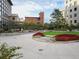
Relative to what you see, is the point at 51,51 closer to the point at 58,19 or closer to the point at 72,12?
the point at 58,19

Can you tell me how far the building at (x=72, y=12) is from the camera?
6788 cm

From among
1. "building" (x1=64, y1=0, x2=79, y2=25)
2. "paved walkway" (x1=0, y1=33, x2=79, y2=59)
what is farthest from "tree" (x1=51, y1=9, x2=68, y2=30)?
"paved walkway" (x1=0, y1=33, x2=79, y2=59)

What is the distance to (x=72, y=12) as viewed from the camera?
6975 cm

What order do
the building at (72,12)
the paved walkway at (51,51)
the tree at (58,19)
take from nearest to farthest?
the paved walkway at (51,51) → the tree at (58,19) → the building at (72,12)

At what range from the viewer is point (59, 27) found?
194 feet

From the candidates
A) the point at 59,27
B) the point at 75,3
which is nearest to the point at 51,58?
the point at 59,27

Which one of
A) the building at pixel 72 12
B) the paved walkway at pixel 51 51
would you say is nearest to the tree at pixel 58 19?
the building at pixel 72 12

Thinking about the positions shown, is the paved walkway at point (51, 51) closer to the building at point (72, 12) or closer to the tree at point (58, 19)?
the tree at point (58, 19)

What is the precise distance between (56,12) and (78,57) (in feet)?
166

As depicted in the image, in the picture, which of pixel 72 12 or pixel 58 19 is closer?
pixel 58 19

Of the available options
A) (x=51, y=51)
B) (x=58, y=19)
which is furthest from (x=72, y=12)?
(x=51, y=51)

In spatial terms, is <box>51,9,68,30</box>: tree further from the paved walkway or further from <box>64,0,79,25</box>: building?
the paved walkway

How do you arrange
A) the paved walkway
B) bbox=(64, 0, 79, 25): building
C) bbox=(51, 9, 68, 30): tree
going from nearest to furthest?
the paved walkway < bbox=(51, 9, 68, 30): tree < bbox=(64, 0, 79, 25): building

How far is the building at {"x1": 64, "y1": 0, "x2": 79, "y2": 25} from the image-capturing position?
6788cm
